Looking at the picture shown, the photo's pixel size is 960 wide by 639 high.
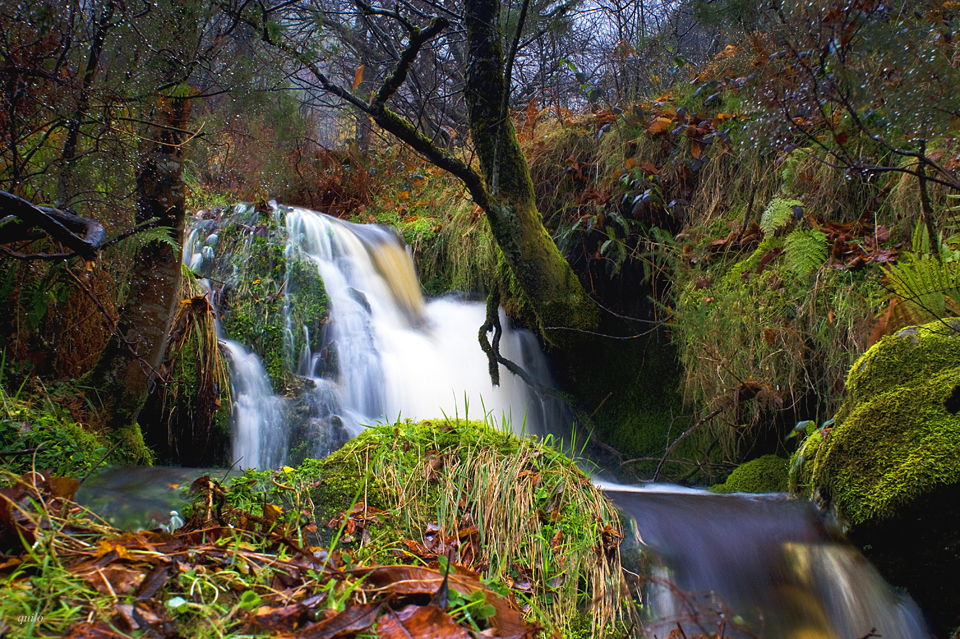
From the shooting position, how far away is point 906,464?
238cm

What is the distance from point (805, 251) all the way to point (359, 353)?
12.7 feet

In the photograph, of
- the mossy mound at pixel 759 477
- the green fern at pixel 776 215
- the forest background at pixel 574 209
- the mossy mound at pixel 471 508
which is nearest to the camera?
the mossy mound at pixel 471 508

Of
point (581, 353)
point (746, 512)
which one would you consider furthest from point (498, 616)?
point (581, 353)

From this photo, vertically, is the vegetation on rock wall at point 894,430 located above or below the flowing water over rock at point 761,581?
above

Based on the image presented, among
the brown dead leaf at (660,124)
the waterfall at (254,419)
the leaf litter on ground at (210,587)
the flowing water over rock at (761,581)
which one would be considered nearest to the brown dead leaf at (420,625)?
the leaf litter on ground at (210,587)

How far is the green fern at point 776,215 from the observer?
4137 mm

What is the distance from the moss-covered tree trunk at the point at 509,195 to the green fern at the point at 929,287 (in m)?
2.36

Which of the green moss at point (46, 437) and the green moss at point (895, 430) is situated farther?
the green moss at point (895, 430)

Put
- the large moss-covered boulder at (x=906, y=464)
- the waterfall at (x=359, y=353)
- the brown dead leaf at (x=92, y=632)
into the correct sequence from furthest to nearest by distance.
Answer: the waterfall at (x=359, y=353), the large moss-covered boulder at (x=906, y=464), the brown dead leaf at (x=92, y=632)

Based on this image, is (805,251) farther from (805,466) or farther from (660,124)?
(660,124)

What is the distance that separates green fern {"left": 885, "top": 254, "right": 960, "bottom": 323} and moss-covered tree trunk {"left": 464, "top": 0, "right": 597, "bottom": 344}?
7.75 ft

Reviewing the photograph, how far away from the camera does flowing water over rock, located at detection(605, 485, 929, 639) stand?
2.25m

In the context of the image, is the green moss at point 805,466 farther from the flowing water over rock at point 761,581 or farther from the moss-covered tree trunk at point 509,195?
the moss-covered tree trunk at point 509,195

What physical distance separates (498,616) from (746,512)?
2.15 metres
